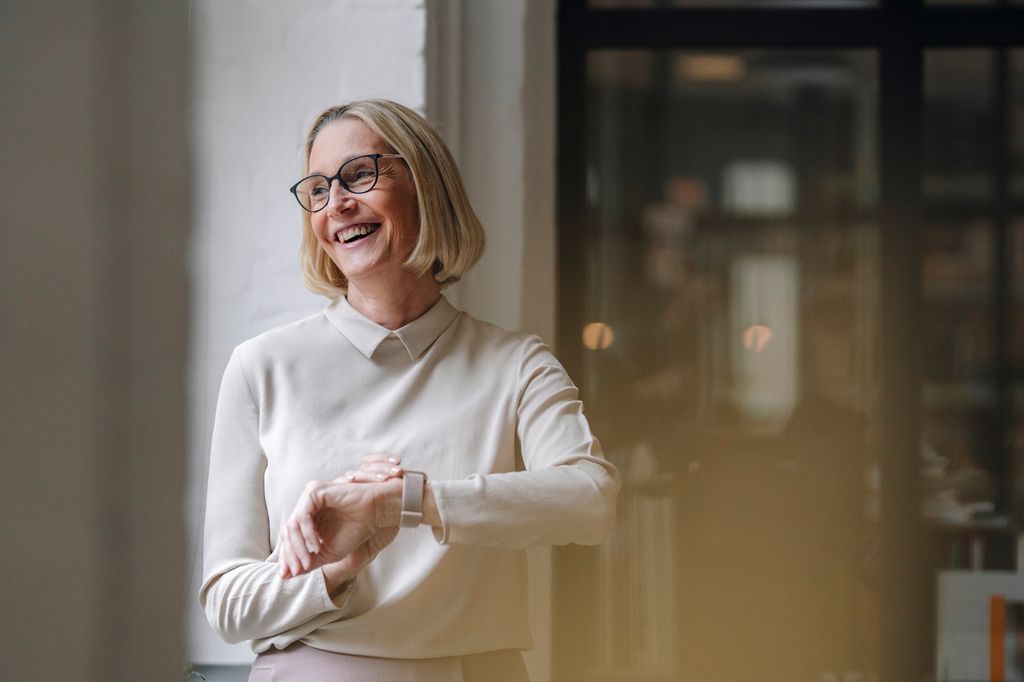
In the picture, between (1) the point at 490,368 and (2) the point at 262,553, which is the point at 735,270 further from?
(2) the point at 262,553

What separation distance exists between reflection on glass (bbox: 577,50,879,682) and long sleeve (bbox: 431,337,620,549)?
1.02 meters

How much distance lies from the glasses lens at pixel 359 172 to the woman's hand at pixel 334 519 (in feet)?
1.32

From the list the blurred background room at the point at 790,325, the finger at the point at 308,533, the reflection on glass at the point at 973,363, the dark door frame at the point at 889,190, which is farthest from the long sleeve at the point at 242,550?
the reflection on glass at the point at 973,363

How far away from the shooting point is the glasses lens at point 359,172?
1288 mm

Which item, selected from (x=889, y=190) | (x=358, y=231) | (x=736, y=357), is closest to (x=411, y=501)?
(x=358, y=231)

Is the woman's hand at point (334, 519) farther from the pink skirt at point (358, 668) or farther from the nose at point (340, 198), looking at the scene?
the nose at point (340, 198)

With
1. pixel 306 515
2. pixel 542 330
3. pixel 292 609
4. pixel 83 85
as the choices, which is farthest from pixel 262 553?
pixel 83 85

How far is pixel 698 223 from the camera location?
2344 mm

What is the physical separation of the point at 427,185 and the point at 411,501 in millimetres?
441

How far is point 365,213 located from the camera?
Result: 4.22 ft

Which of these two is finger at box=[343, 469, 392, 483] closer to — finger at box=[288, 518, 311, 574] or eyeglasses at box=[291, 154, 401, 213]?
finger at box=[288, 518, 311, 574]

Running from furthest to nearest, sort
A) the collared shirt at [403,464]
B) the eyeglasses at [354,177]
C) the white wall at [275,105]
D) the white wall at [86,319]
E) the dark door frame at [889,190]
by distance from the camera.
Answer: the dark door frame at [889,190]
the white wall at [275,105]
the eyeglasses at [354,177]
the collared shirt at [403,464]
the white wall at [86,319]

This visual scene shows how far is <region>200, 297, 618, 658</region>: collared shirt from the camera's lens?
1.18m

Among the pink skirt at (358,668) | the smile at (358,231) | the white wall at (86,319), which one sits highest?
the smile at (358,231)
